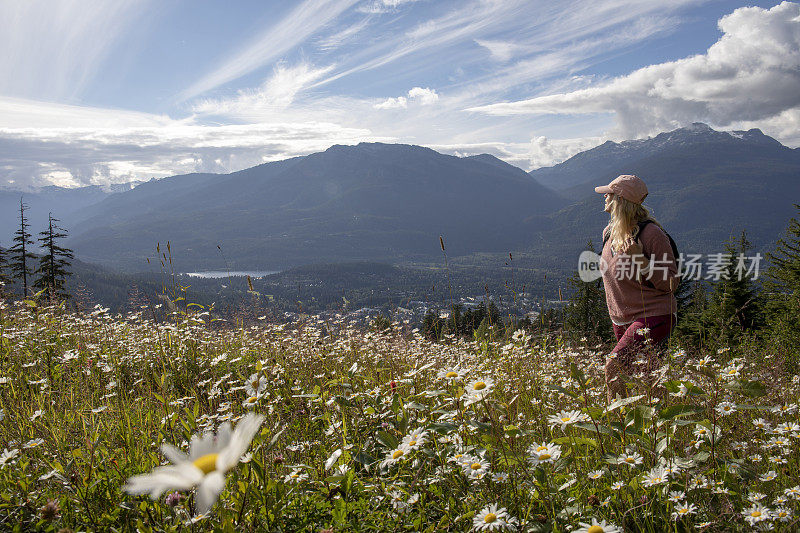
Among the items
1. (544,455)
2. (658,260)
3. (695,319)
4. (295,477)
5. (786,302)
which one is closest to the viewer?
(544,455)

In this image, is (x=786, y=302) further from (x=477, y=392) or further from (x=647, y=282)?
(x=477, y=392)

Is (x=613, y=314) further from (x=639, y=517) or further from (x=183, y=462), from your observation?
(x=183, y=462)

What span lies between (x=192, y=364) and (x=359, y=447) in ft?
10.8

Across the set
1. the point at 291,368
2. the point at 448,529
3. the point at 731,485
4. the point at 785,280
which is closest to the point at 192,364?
the point at 291,368

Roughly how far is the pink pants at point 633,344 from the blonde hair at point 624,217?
0.75 metres

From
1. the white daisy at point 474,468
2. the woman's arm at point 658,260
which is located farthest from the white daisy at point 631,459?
the woman's arm at point 658,260

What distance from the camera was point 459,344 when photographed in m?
6.66

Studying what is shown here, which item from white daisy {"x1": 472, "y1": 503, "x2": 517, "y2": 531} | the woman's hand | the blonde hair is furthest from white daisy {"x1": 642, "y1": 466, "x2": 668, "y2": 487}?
the blonde hair

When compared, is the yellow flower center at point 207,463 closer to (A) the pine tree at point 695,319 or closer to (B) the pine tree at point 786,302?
(A) the pine tree at point 695,319

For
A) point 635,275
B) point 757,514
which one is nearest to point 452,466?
point 757,514

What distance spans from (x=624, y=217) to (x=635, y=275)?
588 millimetres

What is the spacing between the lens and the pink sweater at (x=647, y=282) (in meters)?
4.21

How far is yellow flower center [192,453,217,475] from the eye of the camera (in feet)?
2.40

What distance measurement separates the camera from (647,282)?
434 cm
